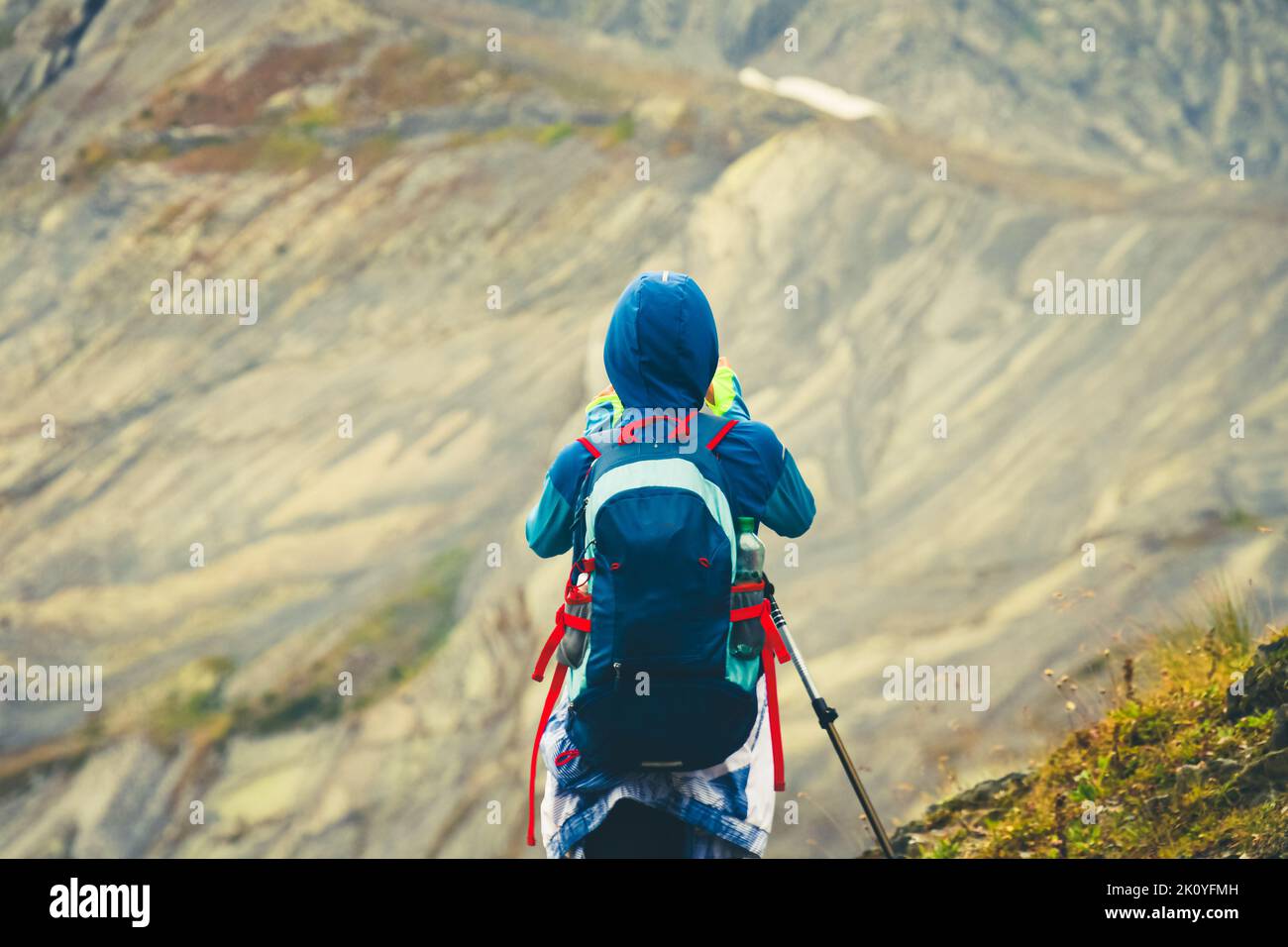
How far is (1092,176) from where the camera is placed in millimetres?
8672

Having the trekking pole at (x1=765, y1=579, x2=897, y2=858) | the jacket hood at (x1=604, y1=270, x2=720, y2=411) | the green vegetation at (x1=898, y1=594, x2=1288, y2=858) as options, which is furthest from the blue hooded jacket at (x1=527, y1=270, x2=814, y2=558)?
the green vegetation at (x1=898, y1=594, x2=1288, y2=858)

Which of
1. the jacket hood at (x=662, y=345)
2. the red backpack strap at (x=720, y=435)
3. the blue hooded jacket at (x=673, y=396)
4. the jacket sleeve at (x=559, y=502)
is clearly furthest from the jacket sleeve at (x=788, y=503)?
the jacket sleeve at (x=559, y=502)

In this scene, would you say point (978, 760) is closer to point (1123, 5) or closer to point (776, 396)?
point (776, 396)

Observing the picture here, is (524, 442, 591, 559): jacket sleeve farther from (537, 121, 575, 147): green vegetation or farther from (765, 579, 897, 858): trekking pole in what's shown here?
(537, 121, 575, 147): green vegetation

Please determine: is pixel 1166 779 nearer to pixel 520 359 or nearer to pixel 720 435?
pixel 720 435

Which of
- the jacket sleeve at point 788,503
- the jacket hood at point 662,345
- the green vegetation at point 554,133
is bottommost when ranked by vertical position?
the jacket sleeve at point 788,503

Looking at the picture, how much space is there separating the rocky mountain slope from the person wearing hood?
3447mm

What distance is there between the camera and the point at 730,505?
8.96 feet

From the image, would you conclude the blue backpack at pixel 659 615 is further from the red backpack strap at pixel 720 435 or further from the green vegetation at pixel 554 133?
the green vegetation at pixel 554 133

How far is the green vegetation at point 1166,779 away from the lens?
4172 millimetres

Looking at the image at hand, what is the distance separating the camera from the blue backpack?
258 cm

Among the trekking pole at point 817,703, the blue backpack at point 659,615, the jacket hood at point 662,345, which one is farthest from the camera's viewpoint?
the trekking pole at point 817,703

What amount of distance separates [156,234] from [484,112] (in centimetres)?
259

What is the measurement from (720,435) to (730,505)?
0.55 ft
